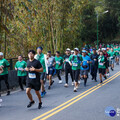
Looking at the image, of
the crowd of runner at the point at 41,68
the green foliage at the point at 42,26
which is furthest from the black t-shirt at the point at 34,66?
the green foliage at the point at 42,26

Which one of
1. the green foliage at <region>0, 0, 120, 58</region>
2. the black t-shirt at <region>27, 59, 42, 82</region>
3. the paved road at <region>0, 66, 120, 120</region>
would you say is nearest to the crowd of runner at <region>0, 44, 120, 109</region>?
the black t-shirt at <region>27, 59, 42, 82</region>

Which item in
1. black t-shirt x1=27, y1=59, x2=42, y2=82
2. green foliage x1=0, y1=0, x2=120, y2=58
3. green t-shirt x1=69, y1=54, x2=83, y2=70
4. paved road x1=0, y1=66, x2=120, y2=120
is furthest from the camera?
green foliage x1=0, y1=0, x2=120, y2=58

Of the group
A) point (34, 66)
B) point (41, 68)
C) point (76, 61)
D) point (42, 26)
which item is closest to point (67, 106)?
point (41, 68)

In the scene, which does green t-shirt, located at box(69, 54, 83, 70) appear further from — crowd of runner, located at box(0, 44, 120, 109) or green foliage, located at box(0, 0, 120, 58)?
green foliage, located at box(0, 0, 120, 58)

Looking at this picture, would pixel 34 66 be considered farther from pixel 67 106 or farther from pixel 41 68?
pixel 67 106

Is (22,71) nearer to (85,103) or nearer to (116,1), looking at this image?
(85,103)

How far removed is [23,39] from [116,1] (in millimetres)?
52015

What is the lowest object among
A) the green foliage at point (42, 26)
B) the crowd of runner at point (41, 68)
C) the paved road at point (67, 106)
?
the paved road at point (67, 106)

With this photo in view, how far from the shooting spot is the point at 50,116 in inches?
307

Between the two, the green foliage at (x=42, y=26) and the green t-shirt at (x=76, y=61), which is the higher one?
the green foliage at (x=42, y=26)

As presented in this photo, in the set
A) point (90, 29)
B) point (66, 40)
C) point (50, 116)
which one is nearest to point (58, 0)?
point (66, 40)

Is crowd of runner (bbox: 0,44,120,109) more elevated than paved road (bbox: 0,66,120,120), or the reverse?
crowd of runner (bbox: 0,44,120,109)

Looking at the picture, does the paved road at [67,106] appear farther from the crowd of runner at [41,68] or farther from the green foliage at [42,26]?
the green foliage at [42,26]

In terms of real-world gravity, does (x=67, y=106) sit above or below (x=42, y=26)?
below
